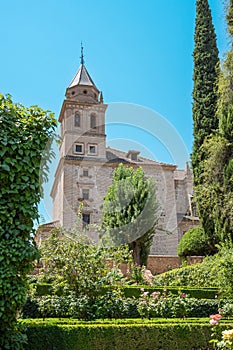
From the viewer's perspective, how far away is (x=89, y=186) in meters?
29.3

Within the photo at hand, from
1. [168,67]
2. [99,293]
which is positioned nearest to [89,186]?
[168,67]

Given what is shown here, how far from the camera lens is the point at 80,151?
30453 mm

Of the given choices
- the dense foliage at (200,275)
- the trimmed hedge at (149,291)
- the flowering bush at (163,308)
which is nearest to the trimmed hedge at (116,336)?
the flowering bush at (163,308)

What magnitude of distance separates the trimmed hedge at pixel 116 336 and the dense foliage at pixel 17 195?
0.88 m

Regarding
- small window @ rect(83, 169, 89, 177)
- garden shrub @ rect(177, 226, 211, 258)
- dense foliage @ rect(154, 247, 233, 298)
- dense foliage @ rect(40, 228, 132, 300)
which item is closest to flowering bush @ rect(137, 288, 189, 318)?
dense foliage @ rect(40, 228, 132, 300)

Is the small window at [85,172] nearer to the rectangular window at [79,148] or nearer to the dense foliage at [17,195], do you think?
the rectangular window at [79,148]

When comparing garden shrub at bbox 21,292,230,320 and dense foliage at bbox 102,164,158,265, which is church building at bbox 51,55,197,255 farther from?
garden shrub at bbox 21,292,230,320

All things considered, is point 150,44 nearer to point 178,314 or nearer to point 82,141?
point 178,314

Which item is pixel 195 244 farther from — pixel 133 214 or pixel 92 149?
pixel 92 149

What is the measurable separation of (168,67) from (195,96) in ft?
27.8

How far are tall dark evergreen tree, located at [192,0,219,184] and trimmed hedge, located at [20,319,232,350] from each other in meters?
11.9

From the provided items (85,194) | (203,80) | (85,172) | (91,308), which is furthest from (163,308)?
(85,172)

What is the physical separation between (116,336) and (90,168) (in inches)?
953

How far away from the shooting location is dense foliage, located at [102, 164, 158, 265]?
19.8 metres
